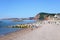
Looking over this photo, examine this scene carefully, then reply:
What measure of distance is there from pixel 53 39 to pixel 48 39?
0.50 metres

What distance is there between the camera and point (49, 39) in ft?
56.4

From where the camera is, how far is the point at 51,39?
17.2 meters

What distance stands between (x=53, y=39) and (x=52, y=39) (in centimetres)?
10

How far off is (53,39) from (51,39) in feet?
0.65

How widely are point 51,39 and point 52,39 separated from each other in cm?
10

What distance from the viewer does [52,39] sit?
56.5 ft

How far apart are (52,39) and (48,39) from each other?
403 millimetres

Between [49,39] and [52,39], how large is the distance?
307 millimetres

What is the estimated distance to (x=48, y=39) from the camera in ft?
56.4

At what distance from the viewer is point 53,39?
17.2 metres
